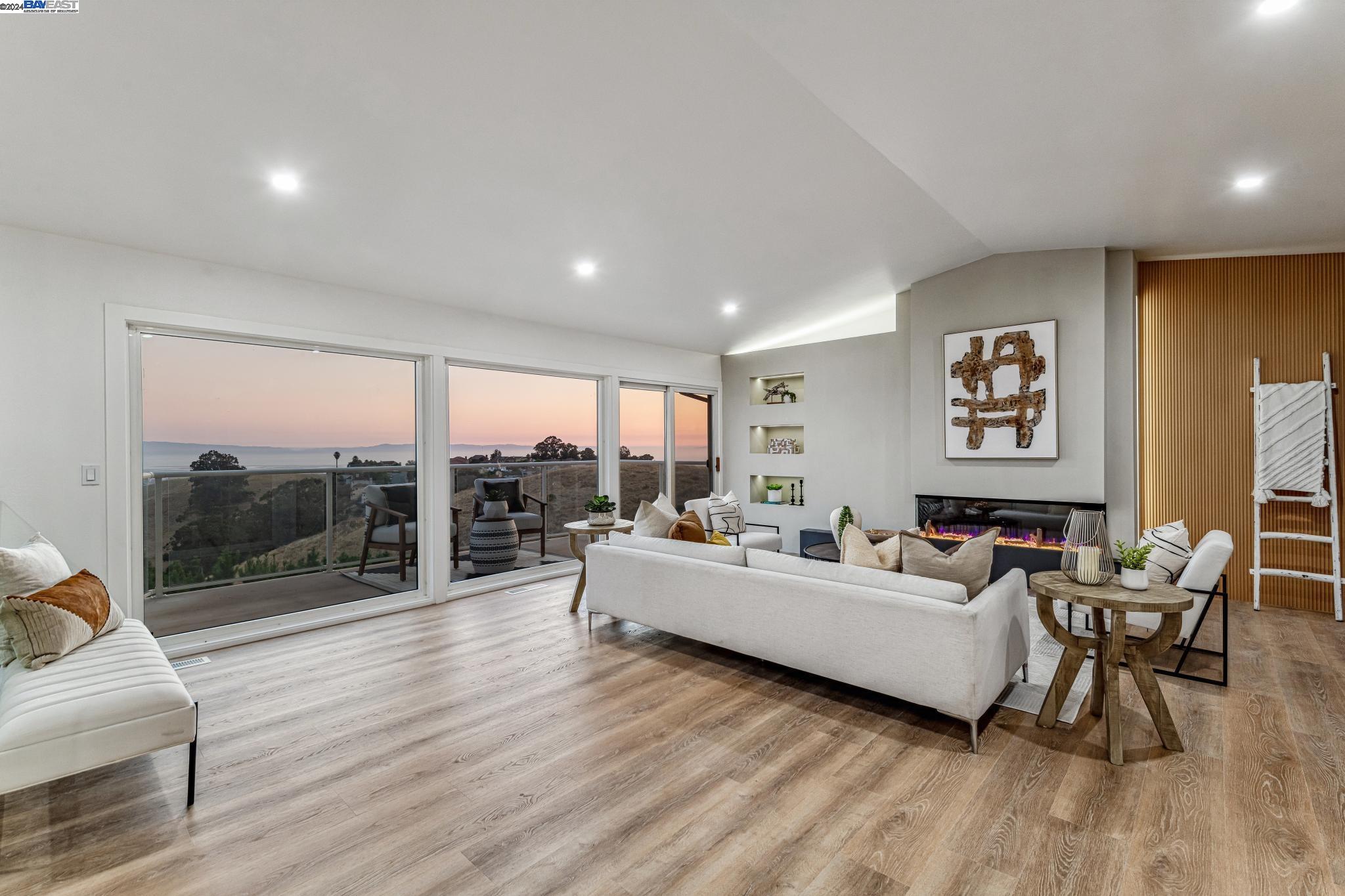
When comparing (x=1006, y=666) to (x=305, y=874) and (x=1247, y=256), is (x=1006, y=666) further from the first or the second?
(x=1247, y=256)

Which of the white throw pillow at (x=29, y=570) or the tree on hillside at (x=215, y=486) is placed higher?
the tree on hillside at (x=215, y=486)

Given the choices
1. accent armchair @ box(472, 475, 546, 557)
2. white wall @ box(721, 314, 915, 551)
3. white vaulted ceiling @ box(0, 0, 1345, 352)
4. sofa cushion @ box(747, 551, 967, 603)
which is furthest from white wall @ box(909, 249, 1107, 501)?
accent armchair @ box(472, 475, 546, 557)

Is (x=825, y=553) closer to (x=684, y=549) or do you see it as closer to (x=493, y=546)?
(x=684, y=549)

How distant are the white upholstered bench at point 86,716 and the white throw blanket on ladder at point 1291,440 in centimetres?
668

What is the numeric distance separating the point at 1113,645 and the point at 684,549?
2113 mm

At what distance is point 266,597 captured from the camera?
4160 mm

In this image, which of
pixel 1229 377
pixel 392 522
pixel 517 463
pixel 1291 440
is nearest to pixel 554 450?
pixel 517 463

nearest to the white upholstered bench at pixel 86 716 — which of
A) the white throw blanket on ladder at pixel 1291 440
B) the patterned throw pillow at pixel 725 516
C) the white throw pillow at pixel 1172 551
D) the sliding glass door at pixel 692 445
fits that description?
the patterned throw pillow at pixel 725 516

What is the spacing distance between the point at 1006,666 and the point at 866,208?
2.96 m

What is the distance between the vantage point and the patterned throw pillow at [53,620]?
7.47 ft

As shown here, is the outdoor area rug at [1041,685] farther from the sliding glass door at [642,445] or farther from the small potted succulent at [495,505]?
the small potted succulent at [495,505]

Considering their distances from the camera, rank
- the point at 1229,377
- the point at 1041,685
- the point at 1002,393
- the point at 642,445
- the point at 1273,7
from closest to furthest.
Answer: the point at 1273,7, the point at 1041,685, the point at 1229,377, the point at 1002,393, the point at 642,445

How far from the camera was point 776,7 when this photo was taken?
92.2 inches

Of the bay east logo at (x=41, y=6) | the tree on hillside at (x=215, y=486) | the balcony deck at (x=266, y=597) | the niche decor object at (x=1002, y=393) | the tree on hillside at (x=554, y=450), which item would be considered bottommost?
the balcony deck at (x=266, y=597)
